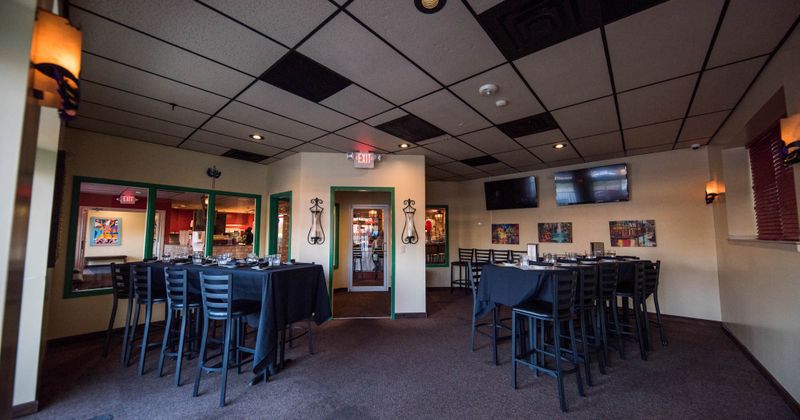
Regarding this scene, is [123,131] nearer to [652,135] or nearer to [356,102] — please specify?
[356,102]

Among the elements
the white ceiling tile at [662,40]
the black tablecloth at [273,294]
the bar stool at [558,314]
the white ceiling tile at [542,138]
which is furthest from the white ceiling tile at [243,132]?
the white ceiling tile at [662,40]

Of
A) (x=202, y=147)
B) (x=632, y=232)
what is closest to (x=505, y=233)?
(x=632, y=232)

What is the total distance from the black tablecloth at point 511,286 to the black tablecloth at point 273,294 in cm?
189

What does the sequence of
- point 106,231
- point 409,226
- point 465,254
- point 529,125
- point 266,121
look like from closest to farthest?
point 266,121 < point 529,125 < point 409,226 < point 106,231 < point 465,254

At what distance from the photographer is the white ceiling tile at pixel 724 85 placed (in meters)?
2.71

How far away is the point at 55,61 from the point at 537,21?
2.66 meters

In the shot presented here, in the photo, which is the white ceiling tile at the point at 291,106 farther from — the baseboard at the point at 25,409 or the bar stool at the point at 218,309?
the baseboard at the point at 25,409

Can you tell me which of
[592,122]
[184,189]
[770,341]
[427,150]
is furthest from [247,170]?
[770,341]

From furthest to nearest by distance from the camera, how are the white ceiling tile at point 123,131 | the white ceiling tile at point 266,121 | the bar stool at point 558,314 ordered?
the white ceiling tile at point 123,131
the white ceiling tile at point 266,121
the bar stool at point 558,314

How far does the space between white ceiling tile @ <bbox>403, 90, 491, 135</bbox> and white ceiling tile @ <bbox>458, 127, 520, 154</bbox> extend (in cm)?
24

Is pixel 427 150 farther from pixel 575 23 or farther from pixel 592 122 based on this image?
pixel 575 23

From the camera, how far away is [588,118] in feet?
12.7

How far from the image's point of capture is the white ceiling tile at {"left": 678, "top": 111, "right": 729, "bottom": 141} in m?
3.75

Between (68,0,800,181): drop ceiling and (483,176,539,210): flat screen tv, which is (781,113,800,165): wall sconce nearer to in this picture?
(68,0,800,181): drop ceiling
